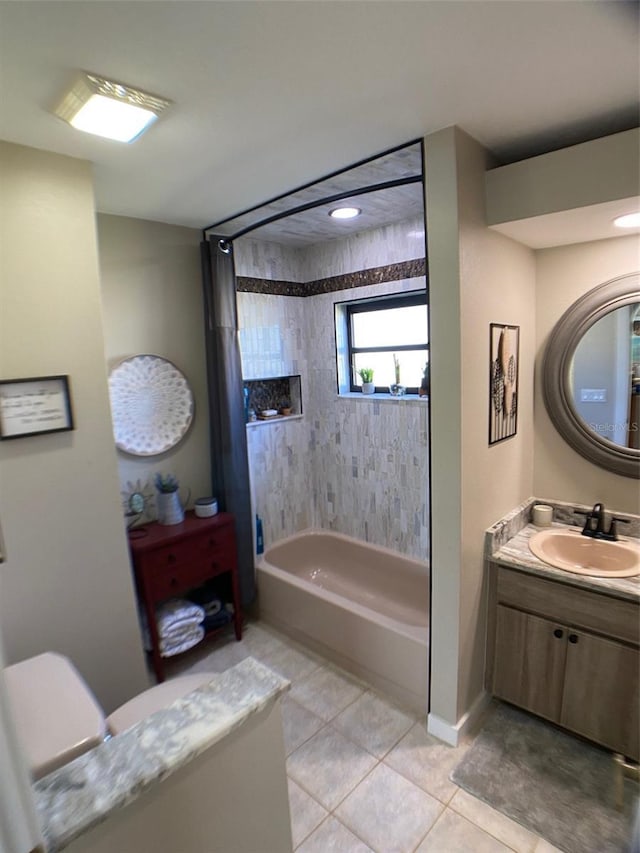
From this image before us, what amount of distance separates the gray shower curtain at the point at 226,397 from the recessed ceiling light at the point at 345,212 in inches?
25.3

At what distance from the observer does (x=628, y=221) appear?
5.64 ft

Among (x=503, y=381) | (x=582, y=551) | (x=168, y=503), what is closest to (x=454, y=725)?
(x=582, y=551)

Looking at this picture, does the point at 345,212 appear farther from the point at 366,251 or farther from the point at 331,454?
the point at 331,454

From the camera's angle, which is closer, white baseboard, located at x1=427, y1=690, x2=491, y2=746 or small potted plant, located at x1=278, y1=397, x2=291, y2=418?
white baseboard, located at x1=427, y1=690, x2=491, y2=746

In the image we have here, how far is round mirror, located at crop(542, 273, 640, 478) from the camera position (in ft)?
6.41

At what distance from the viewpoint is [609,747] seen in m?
1.73

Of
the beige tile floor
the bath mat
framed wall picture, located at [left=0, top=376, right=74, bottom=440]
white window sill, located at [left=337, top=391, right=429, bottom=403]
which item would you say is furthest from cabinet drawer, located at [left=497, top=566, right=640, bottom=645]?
framed wall picture, located at [left=0, top=376, right=74, bottom=440]

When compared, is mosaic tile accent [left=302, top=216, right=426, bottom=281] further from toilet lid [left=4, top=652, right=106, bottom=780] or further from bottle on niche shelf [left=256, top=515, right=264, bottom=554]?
toilet lid [left=4, top=652, right=106, bottom=780]

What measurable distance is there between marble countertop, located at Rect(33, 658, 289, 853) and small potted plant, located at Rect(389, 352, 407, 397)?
2176 mm

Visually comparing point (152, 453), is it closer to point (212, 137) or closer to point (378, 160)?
point (212, 137)

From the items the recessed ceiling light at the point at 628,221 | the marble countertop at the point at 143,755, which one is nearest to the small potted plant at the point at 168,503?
the marble countertop at the point at 143,755

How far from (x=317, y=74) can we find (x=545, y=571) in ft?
6.31

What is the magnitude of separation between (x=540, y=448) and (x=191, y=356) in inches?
80.8

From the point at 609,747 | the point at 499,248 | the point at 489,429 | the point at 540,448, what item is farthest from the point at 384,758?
the point at 499,248
